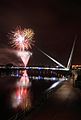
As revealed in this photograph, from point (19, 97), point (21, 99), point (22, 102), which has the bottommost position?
point (19, 97)

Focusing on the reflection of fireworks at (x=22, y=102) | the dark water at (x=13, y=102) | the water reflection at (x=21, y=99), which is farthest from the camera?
the water reflection at (x=21, y=99)

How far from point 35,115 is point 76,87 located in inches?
1366

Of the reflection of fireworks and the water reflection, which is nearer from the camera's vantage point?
the reflection of fireworks

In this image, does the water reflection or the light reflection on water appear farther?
the water reflection

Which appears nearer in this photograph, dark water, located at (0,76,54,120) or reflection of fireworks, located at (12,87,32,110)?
dark water, located at (0,76,54,120)

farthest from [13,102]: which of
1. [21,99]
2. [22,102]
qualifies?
[22,102]

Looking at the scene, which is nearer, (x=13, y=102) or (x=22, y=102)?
(x=22, y=102)

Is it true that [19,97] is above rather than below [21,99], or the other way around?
below

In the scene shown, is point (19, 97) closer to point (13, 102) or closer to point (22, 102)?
point (13, 102)

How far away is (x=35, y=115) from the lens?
29141 mm

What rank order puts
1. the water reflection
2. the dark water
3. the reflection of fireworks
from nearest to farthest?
1. the dark water
2. the reflection of fireworks
3. the water reflection

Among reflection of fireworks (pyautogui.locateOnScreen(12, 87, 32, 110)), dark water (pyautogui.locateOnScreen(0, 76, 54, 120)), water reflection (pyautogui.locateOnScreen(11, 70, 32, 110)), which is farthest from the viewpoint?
water reflection (pyautogui.locateOnScreen(11, 70, 32, 110))

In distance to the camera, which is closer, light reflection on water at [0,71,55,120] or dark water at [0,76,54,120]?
dark water at [0,76,54,120]

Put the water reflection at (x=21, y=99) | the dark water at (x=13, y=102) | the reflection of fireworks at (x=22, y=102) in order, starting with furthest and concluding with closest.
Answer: the water reflection at (x=21, y=99) → the reflection of fireworks at (x=22, y=102) → the dark water at (x=13, y=102)
